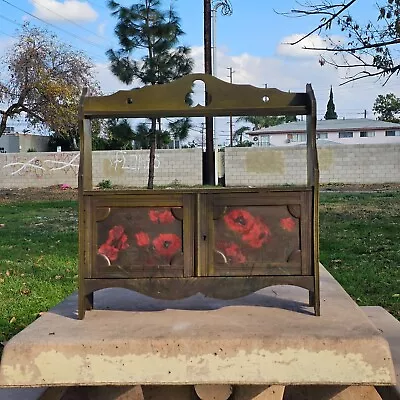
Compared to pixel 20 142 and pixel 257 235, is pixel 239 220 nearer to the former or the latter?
pixel 257 235

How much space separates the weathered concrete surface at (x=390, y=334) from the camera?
2.64 m

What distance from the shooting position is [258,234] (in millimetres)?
2393

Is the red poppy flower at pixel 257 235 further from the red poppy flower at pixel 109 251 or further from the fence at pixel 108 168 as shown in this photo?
the fence at pixel 108 168

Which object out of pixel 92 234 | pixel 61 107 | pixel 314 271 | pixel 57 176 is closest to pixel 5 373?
pixel 92 234

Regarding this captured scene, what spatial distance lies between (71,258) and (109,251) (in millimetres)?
4387

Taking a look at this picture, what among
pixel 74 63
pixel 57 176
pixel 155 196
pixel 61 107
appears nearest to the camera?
pixel 155 196

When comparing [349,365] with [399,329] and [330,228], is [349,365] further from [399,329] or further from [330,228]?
[330,228]

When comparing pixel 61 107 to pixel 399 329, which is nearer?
pixel 399 329

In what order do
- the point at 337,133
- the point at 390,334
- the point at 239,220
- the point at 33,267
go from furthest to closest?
the point at 337,133, the point at 33,267, the point at 390,334, the point at 239,220

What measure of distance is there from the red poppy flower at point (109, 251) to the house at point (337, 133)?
44.6 m

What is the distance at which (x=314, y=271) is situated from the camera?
93.9 inches

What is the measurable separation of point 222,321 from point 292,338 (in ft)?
1.11

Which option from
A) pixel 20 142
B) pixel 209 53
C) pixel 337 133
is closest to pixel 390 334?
pixel 209 53

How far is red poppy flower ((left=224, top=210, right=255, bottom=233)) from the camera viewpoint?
2.38 metres
